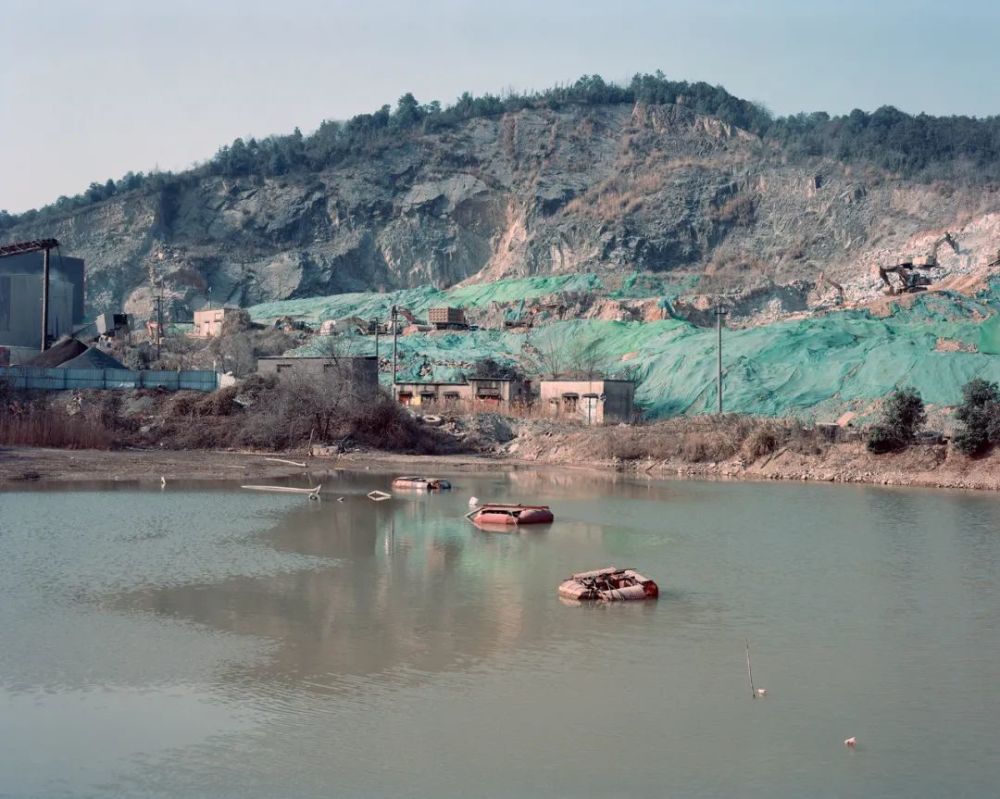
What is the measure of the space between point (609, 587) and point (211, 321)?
53.4 metres

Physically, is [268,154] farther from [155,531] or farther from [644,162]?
[155,531]

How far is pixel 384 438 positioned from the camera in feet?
139

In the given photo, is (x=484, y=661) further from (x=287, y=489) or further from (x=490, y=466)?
(x=490, y=466)

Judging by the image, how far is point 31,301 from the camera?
6581cm

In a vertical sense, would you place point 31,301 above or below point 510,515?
above

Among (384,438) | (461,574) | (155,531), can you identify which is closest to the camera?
(461,574)

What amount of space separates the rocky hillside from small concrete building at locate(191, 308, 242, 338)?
17667 millimetres

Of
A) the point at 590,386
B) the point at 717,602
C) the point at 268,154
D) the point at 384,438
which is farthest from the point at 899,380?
the point at 268,154

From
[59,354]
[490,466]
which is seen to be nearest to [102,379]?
[59,354]

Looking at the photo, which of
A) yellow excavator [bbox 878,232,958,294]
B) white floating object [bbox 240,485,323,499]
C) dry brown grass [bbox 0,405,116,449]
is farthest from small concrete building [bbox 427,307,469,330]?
white floating object [bbox 240,485,323,499]

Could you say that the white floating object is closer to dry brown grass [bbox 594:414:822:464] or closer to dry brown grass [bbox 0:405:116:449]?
dry brown grass [bbox 0:405:116:449]

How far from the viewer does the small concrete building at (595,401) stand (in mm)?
44938

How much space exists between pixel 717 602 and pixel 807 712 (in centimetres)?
531

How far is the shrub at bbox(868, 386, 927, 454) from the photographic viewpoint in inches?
1355
